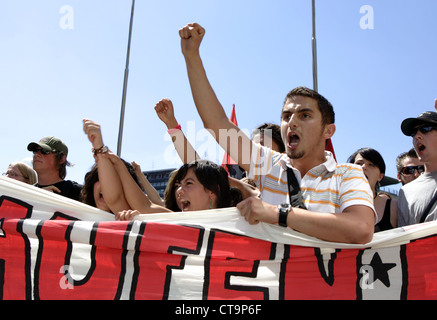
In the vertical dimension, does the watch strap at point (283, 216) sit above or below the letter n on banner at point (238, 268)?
above

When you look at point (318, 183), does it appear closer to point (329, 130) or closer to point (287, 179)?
point (287, 179)

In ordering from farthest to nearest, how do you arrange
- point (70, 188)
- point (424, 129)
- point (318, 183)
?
point (70, 188)
point (424, 129)
point (318, 183)

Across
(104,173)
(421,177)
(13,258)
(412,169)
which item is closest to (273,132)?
(421,177)

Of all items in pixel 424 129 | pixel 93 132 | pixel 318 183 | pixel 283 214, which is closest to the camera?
pixel 283 214

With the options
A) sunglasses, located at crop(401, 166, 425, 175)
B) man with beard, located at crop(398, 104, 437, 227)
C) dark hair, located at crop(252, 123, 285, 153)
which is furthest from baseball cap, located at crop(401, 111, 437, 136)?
sunglasses, located at crop(401, 166, 425, 175)

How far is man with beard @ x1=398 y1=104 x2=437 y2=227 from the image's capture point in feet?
8.98

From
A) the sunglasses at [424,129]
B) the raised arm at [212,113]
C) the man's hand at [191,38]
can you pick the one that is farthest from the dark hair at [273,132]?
the man's hand at [191,38]

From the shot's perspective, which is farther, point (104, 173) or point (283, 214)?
point (104, 173)

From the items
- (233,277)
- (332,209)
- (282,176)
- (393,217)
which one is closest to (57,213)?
(233,277)

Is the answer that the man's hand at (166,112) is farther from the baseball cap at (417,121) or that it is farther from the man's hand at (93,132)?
the baseball cap at (417,121)

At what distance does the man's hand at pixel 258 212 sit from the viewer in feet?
7.10

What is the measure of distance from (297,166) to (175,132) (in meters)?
1.01

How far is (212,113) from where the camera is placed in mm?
2521
